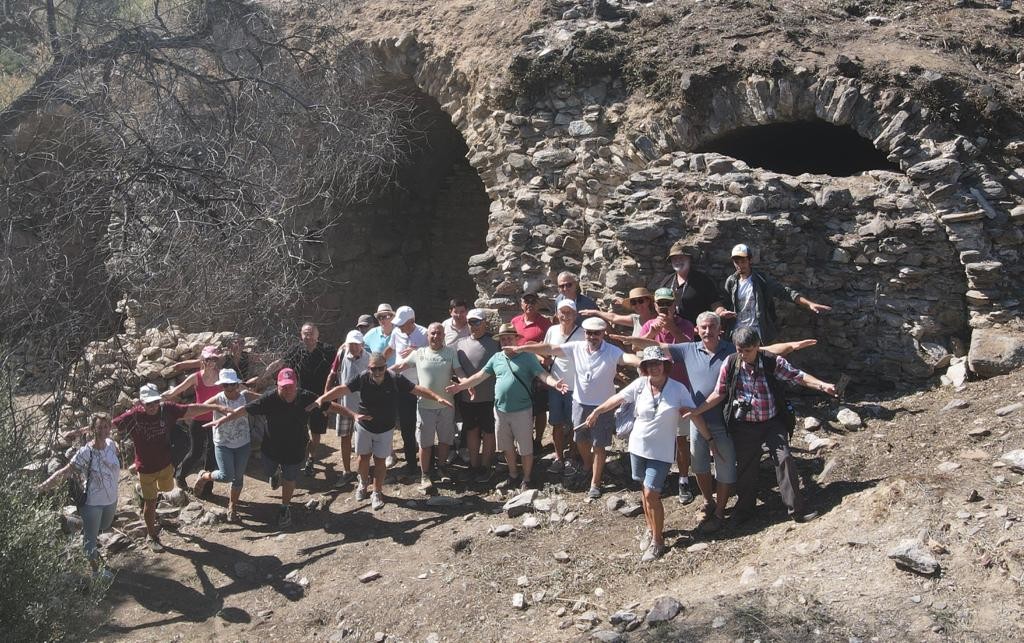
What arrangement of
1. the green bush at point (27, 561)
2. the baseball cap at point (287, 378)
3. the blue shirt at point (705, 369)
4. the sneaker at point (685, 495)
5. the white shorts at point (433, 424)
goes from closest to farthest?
the green bush at point (27, 561), the blue shirt at point (705, 369), the sneaker at point (685, 495), the baseball cap at point (287, 378), the white shorts at point (433, 424)

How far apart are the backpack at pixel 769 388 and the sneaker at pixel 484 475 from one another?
8.15ft

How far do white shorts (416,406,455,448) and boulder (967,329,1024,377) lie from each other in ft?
13.6

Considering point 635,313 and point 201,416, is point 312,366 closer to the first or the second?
point 201,416

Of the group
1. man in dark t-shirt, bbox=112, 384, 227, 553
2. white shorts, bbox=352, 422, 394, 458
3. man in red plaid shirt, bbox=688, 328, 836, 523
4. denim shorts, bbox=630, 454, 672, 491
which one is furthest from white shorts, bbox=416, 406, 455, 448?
man in red plaid shirt, bbox=688, 328, 836, 523

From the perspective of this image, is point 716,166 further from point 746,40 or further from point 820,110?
point 746,40

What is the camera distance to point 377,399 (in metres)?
7.42

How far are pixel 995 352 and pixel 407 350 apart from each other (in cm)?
468

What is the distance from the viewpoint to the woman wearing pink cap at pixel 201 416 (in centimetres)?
782

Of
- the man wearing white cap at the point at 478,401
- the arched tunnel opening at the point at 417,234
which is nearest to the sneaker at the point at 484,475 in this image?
the man wearing white cap at the point at 478,401

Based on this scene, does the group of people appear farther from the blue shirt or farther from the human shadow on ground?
the human shadow on ground

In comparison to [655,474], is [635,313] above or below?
above

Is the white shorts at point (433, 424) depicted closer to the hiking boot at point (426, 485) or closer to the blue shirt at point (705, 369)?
the hiking boot at point (426, 485)

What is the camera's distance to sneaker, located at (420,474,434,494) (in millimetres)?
7625

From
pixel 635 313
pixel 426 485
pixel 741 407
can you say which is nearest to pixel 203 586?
pixel 426 485
